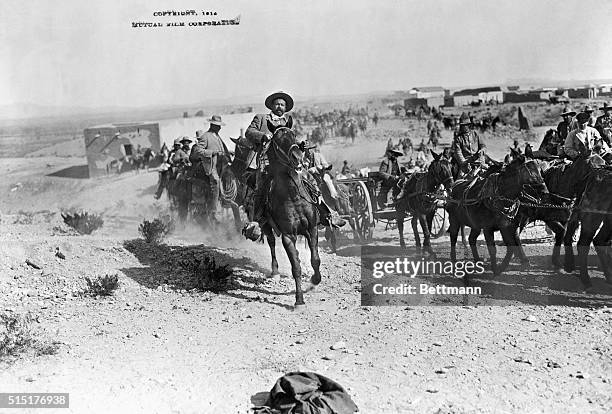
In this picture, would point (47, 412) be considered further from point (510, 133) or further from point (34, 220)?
point (510, 133)

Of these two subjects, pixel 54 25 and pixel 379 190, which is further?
pixel 379 190

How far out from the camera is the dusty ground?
6172 millimetres

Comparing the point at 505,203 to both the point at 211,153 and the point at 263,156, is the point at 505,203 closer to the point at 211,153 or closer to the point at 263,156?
the point at 263,156

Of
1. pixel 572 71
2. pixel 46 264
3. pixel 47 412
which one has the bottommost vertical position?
pixel 47 412

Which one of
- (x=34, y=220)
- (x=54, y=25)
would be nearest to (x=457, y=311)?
(x=54, y=25)

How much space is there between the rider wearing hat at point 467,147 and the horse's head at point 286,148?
130 inches

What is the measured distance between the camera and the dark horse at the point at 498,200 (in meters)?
8.38

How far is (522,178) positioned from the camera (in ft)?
27.4

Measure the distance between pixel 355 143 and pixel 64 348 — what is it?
45.7 feet

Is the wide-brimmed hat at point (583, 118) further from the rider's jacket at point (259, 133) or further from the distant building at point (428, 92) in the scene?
the rider's jacket at point (259, 133)

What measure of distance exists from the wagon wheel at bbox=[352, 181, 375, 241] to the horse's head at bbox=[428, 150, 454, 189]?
2221 mm

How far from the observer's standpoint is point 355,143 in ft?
65.7

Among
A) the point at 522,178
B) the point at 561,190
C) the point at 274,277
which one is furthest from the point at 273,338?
the point at 561,190
